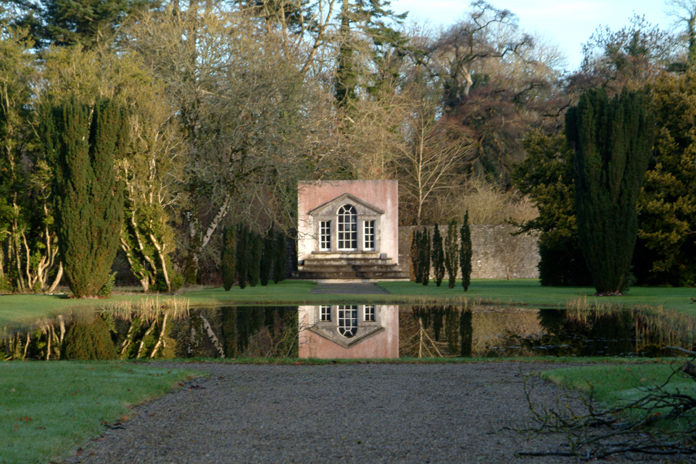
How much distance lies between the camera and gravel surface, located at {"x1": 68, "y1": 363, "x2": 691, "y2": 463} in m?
4.86

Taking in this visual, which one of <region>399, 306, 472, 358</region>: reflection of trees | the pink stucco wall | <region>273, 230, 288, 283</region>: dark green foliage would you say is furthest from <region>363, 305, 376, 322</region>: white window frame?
the pink stucco wall

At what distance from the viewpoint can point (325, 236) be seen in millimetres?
31906

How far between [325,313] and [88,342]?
6.23 m

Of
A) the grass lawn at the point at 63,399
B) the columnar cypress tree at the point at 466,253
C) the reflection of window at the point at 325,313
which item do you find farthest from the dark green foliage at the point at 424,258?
the grass lawn at the point at 63,399

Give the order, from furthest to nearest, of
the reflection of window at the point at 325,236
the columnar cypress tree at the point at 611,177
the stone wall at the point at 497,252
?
the stone wall at the point at 497,252, the reflection of window at the point at 325,236, the columnar cypress tree at the point at 611,177

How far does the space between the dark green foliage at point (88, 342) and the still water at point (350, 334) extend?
16 mm

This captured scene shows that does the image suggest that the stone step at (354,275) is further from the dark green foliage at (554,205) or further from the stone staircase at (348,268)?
the dark green foliage at (554,205)

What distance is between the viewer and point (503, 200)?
1406 inches

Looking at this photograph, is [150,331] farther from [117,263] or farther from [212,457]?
[117,263]

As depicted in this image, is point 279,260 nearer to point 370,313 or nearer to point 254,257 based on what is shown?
point 254,257

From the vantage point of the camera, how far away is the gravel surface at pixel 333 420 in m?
4.86

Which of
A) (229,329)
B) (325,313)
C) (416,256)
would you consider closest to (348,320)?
(325,313)

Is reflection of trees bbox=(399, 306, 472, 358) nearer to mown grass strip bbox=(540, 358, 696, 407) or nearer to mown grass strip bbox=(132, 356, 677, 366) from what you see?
mown grass strip bbox=(132, 356, 677, 366)

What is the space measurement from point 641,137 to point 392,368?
13496 millimetres
